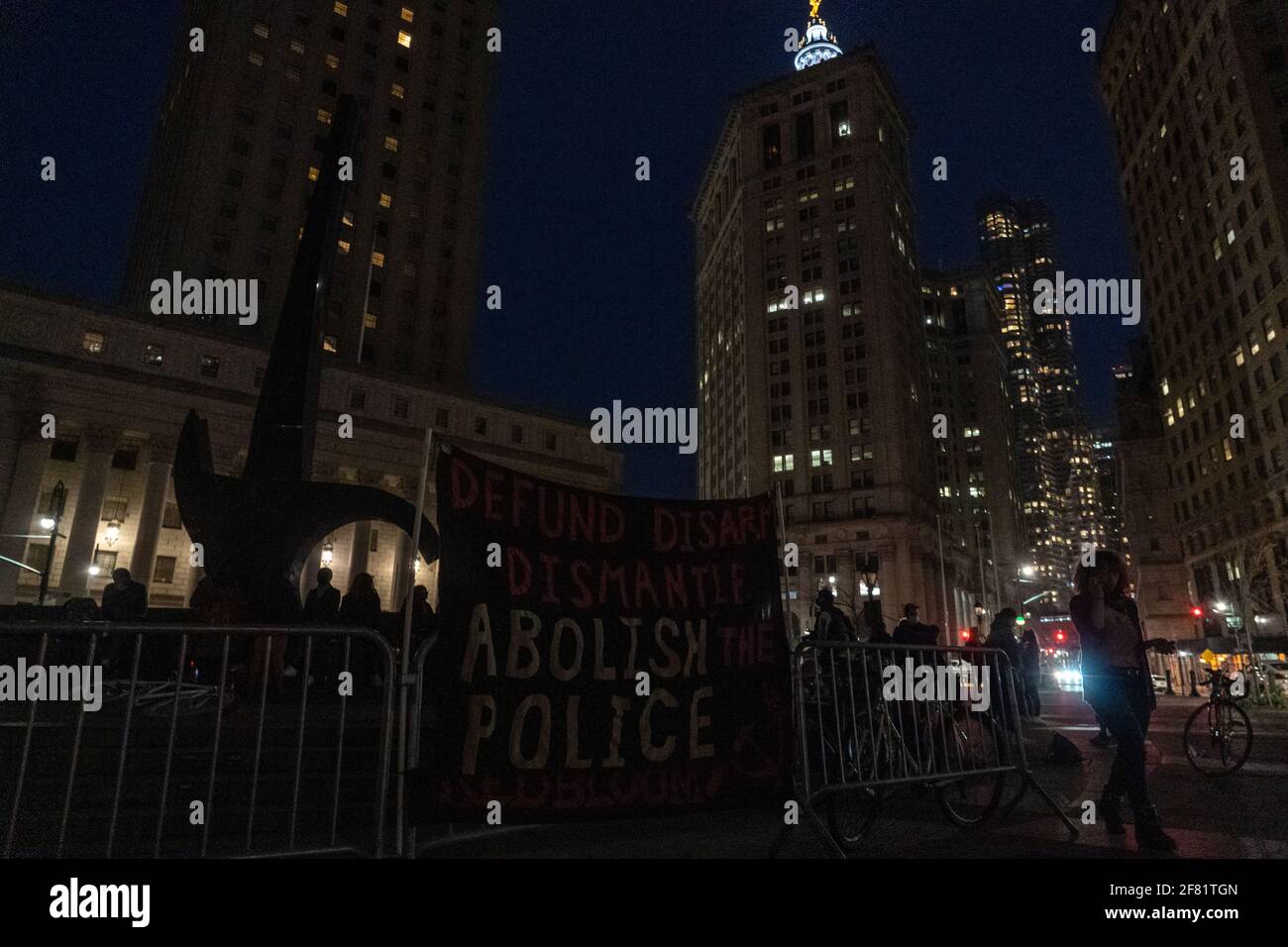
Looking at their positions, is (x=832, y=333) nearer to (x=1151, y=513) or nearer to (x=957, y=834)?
(x=1151, y=513)

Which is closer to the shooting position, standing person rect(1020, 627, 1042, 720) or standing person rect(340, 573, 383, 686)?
standing person rect(340, 573, 383, 686)

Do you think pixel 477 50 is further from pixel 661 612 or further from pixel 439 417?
pixel 661 612

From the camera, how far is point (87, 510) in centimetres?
3919

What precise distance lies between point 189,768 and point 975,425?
132057 mm

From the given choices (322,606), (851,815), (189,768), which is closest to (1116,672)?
(851,815)

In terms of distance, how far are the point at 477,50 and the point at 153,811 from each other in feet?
272

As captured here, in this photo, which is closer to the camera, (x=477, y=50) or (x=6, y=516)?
(x=6, y=516)

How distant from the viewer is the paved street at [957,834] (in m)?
4.98

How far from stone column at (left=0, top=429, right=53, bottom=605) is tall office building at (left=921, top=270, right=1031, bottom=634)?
104307mm

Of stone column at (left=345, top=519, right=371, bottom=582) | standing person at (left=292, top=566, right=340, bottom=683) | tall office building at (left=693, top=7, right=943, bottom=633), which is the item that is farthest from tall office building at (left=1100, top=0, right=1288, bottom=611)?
stone column at (left=345, top=519, right=371, bottom=582)

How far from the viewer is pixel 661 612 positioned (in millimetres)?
4738

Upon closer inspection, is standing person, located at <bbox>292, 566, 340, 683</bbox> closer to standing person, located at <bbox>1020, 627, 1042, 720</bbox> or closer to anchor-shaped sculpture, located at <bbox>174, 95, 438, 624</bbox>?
anchor-shaped sculpture, located at <bbox>174, 95, 438, 624</bbox>

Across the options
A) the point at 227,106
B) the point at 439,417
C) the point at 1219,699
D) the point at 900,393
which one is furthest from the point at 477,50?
the point at 1219,699

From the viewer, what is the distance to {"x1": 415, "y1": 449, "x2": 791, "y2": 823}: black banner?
402 centimetres
